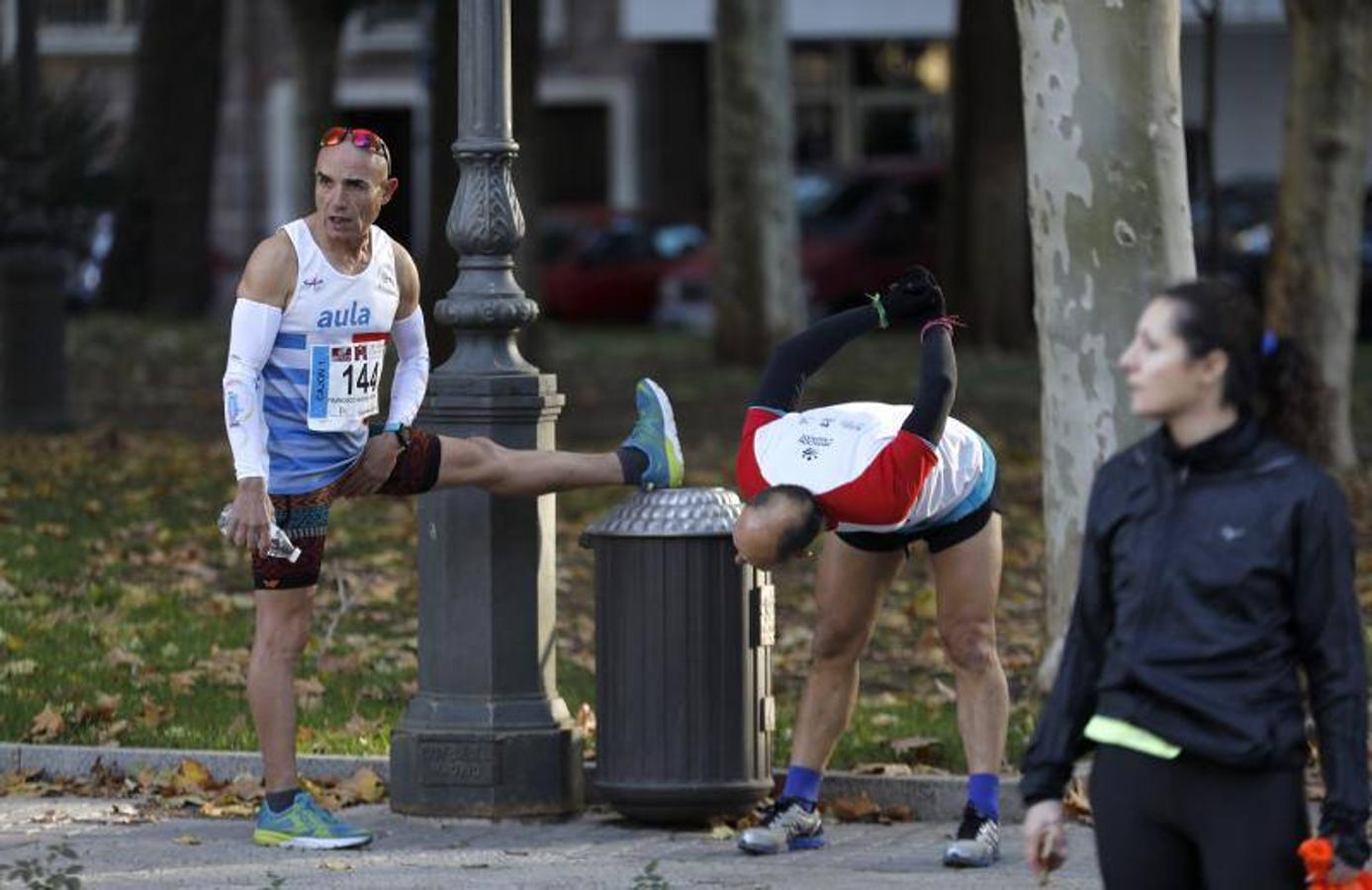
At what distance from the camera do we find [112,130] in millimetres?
27547

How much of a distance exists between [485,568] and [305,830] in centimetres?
91

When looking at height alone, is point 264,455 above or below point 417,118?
below

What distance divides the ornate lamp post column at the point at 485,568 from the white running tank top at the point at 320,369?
0.54 m

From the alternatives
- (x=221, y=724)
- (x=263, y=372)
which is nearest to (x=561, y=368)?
(x=221, y=724)

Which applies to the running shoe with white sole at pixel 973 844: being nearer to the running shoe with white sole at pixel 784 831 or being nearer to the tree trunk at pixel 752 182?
the running shoe with white sole at pixel 784 831

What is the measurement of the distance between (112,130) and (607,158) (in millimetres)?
19201

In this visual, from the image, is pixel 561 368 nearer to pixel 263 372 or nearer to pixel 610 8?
pixel 263 372

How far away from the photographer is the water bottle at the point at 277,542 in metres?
7.59

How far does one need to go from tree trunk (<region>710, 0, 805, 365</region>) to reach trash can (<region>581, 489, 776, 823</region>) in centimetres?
1724

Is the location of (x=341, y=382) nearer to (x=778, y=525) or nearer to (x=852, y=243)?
(x=778, y=525)

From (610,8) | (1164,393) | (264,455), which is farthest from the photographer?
(610,8)

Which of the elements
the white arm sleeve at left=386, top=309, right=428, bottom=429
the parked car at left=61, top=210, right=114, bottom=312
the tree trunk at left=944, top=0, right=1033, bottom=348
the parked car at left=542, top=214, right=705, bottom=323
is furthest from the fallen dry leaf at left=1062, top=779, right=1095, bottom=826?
the parked car at left=542, top=214, right=705, bottom=323

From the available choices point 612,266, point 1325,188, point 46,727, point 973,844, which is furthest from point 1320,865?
point 612,266

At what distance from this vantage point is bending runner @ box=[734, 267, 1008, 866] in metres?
7.36
